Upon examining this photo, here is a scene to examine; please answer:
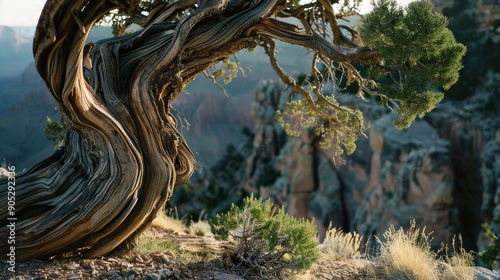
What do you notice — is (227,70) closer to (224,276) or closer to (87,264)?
(224,276)

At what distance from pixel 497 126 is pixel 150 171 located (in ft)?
85.8

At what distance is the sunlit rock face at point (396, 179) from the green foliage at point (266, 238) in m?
15.0

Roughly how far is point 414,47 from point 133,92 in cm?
269

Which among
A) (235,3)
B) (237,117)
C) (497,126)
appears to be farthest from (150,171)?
(237,117)

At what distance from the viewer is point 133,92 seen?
4.19 m

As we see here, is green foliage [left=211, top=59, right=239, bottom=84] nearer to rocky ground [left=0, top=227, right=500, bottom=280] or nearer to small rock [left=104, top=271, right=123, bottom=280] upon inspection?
rocky ground [left=0, top=227, right=500, bottom=280]

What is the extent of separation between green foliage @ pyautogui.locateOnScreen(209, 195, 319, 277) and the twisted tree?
2.69 feet

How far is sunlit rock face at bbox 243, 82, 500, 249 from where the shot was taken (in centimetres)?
2289

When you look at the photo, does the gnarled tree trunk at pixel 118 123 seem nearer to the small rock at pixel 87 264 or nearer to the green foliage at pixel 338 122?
the small rock at pixel 87 264

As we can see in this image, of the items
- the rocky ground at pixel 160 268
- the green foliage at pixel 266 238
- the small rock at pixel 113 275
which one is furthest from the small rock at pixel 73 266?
the green foliage at pixel 266 238

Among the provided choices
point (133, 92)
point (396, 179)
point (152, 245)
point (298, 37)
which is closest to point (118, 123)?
point (133, 92)

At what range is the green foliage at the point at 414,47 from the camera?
3.50 metres

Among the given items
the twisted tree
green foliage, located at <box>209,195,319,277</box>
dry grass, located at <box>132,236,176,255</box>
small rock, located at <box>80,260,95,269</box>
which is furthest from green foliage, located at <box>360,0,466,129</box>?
small rock, located at <box>80,260,95,269</box>

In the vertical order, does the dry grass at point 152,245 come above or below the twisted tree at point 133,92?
below
